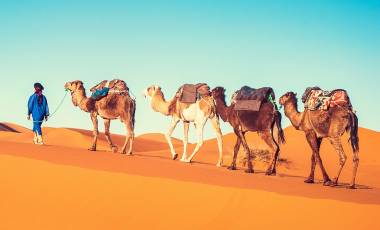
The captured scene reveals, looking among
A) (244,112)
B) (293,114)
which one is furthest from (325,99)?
(244,112)

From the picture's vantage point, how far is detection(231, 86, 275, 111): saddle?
15008 mm

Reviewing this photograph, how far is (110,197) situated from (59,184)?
137 cm

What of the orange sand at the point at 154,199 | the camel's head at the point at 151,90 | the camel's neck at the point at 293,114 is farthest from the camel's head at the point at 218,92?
the orange sand at the point at 154,199

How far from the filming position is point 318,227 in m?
9.13

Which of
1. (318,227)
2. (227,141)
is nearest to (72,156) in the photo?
(318,227)

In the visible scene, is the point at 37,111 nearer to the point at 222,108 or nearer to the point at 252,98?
the point at 222,108

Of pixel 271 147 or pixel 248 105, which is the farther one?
pixel 248 105

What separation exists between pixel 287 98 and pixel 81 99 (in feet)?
24.8

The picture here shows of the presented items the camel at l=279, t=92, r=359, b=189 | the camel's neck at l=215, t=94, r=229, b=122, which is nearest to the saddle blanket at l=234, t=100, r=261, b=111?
the camel's neck at l=215, t=94, r=229, b=122

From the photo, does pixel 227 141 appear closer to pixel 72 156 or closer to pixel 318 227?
pixel 72 156

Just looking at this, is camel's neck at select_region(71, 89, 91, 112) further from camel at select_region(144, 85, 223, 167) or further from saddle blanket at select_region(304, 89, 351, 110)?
saddle blanket at select_region(304, 89, 351, 110)

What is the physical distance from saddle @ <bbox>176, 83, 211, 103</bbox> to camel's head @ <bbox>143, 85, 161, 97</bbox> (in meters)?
1.48

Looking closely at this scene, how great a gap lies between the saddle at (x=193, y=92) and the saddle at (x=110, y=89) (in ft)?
6.57

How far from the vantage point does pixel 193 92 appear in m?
17.1
